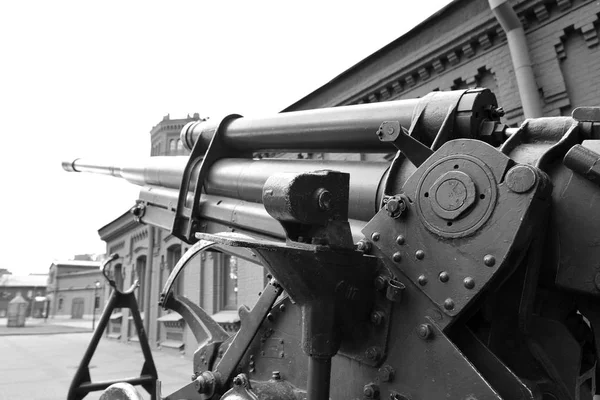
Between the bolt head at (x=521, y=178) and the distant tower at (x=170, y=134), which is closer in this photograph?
the bolt head at (x=521, y=178)

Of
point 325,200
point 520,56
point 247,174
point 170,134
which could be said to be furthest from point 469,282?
point 170,134

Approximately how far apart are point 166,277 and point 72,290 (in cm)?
3390

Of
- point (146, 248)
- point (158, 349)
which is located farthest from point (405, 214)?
point (146, 248)

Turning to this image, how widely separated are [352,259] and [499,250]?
50cm

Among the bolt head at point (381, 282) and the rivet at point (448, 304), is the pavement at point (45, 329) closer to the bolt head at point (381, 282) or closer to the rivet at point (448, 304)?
the bolt head at point (381, 282)

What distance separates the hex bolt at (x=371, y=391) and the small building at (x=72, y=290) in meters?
42.7

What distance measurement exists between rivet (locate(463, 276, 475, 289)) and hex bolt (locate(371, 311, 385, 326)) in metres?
0.34

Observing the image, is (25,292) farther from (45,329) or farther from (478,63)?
(478,63)

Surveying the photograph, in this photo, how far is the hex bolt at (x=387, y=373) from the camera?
1.70 metres

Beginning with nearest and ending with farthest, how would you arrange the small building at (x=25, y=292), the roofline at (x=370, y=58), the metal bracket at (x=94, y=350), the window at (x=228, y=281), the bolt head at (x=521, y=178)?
the bolt head at (x=521, y=178), the metal bracket at (x=94, y=350), the roofline at (x=370, y=58), the window at (x=228, y=281), the small building at (x=25, y=292)

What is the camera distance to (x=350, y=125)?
8.23ft

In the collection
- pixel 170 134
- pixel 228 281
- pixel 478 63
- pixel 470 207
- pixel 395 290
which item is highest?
pixel 170 134

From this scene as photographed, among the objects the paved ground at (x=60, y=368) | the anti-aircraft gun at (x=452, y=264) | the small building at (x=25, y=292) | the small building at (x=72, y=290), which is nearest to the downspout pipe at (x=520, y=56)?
the anti-aircraft gun at (x=452, y=264)

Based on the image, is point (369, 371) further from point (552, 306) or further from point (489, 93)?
point (489, 93)
